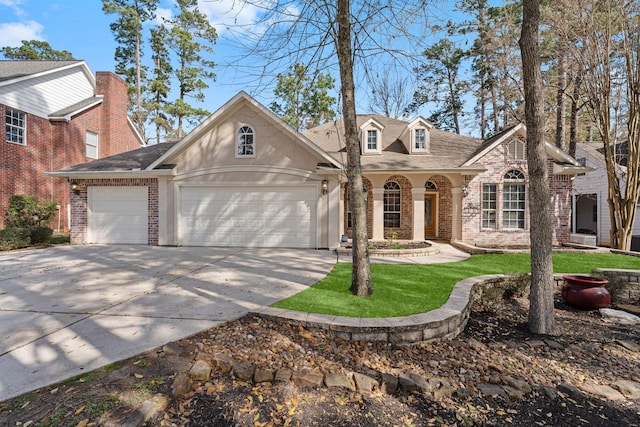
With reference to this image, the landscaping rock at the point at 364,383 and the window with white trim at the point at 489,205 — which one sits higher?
the window with white trim at the point at 489,205

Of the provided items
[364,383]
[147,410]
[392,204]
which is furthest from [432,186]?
[147,410]

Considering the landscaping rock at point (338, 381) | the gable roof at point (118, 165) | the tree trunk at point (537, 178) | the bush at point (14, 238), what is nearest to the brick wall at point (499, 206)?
the tree trunk at point (537, 178)

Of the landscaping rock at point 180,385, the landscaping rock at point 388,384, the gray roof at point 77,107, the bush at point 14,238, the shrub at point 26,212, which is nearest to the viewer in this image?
the landscaping rock at point 180,385

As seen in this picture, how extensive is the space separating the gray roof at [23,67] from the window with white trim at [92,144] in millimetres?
3406

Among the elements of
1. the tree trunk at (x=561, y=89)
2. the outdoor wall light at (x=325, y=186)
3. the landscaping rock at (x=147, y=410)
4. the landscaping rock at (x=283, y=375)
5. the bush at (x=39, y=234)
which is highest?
the tree trunk at (x=561, y=89)

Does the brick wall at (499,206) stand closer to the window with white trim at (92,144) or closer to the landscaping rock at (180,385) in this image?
the landscaping rock at (180,385)

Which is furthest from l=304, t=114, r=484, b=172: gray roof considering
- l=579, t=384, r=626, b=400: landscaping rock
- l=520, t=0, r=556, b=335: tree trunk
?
l=579, t=384, r=626, b=400: landscaping rock

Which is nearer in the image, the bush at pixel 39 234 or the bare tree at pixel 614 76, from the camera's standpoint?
the bare tree at pixel 614 76

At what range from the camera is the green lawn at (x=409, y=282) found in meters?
4.40

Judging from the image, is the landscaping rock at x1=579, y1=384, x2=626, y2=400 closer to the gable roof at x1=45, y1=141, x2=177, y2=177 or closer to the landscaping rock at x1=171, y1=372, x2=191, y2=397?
Result: the landscaping rock at x1=171, y1=372, x2=191, y2=397

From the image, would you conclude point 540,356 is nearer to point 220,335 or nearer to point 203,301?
point 220,335

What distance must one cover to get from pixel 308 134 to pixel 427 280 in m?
11.1

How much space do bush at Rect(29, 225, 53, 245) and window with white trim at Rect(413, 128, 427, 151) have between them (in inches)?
589

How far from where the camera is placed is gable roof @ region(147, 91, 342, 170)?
10133 millimetres
